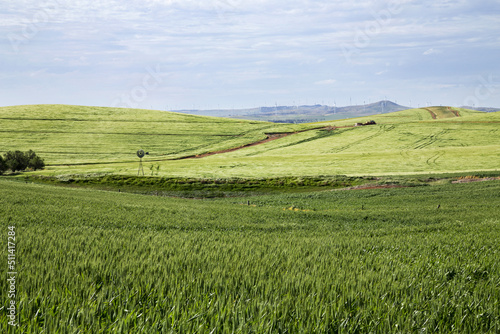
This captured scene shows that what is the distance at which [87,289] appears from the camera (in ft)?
13.5

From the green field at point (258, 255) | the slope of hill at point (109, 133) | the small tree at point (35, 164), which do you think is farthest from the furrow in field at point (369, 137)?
the small tree at point (35, 164)

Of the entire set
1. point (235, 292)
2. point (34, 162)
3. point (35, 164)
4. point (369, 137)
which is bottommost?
point (35, 164)

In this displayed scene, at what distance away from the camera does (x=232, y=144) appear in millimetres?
98250

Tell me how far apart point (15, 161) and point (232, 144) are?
49.3 m

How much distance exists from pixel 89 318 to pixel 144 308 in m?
0.57

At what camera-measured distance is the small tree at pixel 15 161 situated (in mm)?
69625

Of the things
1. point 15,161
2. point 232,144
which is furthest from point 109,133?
point 15,161

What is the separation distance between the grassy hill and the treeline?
10.6 feet

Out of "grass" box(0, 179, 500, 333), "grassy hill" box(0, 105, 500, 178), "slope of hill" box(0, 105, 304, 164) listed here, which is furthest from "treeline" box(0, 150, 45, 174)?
"grass" box(0, 179, 500, 333)

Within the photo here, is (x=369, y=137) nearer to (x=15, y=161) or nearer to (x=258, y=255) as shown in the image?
(x=15, y=161)

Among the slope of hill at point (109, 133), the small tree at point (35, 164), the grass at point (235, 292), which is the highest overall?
the slope of hill at point (109, 133)

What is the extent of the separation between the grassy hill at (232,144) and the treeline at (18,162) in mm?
3233

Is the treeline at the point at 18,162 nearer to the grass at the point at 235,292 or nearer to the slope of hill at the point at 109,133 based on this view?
the slope of hill at the point at 109,133

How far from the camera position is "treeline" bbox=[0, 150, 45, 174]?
228 ft
